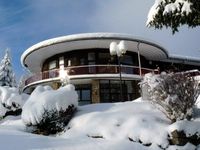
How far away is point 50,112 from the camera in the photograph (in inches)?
613

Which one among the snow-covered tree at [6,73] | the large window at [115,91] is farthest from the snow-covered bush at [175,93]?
the snow-covered tree at [6,73]

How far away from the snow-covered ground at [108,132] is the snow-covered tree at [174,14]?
3.30 meters

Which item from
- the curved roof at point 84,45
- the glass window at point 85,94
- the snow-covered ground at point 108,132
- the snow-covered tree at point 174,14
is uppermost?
the curved roof at point 84,45

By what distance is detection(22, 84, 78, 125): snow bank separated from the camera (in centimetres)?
1553

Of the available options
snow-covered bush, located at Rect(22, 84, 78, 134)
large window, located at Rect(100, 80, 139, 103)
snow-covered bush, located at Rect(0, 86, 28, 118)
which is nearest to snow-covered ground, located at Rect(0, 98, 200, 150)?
snow-covered bush, located at Rect(22, 84, 78, 134)

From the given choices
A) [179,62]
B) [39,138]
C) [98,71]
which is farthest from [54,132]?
[179,62]

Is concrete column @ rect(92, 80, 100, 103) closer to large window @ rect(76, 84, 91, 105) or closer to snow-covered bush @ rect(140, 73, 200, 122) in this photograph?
large window @ rect(76, 84, 91, 105)

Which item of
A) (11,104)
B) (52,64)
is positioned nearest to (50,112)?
(11,104)

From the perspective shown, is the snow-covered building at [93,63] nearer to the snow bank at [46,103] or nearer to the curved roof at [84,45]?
the curved roof at [84,45]

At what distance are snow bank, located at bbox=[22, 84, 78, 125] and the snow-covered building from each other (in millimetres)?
15226

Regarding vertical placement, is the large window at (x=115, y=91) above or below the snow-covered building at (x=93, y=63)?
below

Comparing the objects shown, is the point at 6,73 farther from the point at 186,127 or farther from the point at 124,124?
the point at 186,127

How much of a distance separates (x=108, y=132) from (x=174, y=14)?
4.55 metres

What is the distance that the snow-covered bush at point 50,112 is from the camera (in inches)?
607
